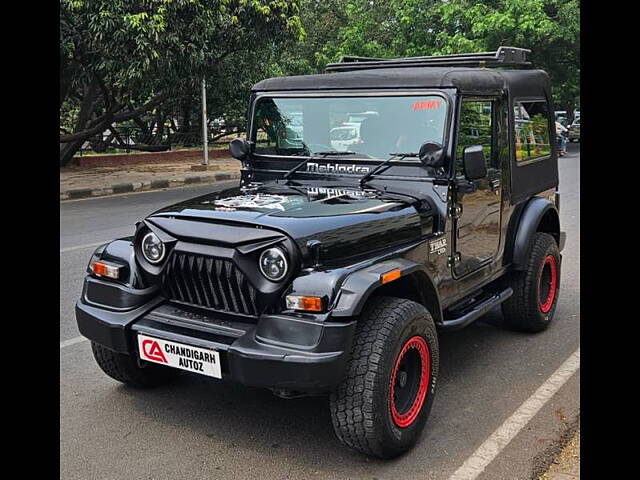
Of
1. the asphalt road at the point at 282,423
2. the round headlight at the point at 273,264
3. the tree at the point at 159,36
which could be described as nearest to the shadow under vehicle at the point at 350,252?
the round headlight at the point at 273,264

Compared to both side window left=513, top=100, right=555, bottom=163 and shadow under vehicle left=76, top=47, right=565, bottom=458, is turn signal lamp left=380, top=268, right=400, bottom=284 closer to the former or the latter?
shadow under vehicle left=76, top=47, right=565, bottom=458

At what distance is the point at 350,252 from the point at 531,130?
8.64 feet

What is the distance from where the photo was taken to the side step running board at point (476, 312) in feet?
13.9

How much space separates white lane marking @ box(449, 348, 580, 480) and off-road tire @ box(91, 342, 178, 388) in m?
1.92

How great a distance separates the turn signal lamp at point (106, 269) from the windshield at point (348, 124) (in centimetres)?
154

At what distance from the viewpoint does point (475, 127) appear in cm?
462

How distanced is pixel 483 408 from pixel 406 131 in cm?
176

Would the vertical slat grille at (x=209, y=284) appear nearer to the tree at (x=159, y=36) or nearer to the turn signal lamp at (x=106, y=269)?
the turn signal lamp at (x=106, y=269)

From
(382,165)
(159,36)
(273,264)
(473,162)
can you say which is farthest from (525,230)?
(159,36)

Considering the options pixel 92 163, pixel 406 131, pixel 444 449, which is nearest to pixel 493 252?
pixel 406 131

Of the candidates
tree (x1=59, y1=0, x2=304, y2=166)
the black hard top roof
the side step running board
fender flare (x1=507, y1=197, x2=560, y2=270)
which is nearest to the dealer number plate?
the side step running board

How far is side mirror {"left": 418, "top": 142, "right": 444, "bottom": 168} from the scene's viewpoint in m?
4.13

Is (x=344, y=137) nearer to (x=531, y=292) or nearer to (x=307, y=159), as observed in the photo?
(x=307, y=159)

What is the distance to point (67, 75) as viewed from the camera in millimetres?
15102
